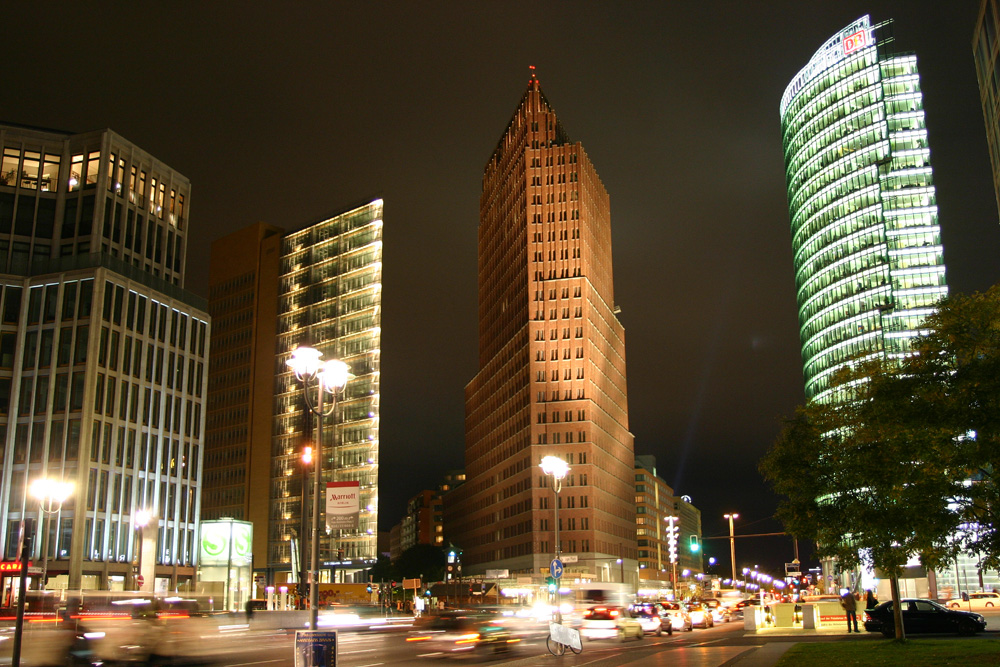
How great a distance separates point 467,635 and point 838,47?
15693 centimetres

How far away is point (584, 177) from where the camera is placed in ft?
492

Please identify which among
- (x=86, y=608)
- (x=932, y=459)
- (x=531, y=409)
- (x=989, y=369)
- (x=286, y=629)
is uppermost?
(x=531, y=409)

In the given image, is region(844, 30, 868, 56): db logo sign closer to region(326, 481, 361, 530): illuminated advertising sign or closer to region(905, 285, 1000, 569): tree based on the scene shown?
region(905, 285, 1000, 569): tree

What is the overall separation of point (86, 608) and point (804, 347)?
151307 millimetres

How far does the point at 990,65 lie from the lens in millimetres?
66562

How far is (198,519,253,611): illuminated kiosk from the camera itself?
84.7m

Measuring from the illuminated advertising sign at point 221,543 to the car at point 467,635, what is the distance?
179ft

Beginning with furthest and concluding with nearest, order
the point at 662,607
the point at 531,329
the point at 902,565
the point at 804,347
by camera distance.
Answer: the point at 804,347 → the point at 531,329 → the point at 662,607 → the point at 902,565

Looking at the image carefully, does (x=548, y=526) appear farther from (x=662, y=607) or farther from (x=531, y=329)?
(x=662, y=607)

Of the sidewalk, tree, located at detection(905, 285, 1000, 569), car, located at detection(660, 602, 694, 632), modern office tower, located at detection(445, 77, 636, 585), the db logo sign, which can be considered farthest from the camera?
the db logo sign

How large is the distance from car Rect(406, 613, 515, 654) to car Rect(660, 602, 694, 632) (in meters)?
23.4

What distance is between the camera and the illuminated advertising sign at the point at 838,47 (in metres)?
158

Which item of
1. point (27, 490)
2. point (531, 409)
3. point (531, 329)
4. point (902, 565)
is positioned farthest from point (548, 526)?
point (902, 565)

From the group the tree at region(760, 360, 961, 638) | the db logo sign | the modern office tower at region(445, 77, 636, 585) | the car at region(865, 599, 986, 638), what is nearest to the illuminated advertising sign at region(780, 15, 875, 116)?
the db logo sign
